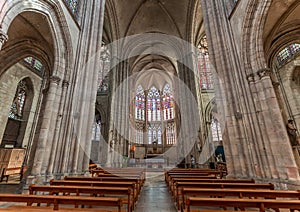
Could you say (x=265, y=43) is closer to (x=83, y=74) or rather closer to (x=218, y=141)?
(x=83, y=74)

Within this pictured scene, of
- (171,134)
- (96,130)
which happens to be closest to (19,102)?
(96,130)

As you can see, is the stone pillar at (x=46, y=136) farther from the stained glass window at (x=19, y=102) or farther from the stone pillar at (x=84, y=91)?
the stained glass window at (x=19, y=102)

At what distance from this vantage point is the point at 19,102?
15.1 metres

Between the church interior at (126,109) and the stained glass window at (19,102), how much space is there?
0.32ft

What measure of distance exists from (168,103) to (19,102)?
25104 millimetres

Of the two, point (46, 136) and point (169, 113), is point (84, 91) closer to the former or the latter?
point (46, 136)

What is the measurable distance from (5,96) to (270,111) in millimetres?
18684

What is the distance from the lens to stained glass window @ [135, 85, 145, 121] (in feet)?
107

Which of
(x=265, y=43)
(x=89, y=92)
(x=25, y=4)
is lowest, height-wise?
(x=89, y=92)

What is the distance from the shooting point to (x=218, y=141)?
2258 cm

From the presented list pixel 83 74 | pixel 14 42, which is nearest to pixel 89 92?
pixel 83 74

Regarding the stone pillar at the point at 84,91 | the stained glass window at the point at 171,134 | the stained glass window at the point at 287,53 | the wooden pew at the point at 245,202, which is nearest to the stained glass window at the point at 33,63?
the stone pillar at the point at 84,91

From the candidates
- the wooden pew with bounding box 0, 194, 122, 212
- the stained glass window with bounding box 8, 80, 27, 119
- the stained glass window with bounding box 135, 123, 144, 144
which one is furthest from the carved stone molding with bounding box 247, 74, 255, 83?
the stained glass window with bounding box 135, 123, 144, 144

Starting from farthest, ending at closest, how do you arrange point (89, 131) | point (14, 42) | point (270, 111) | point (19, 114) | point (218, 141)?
point (218, 141) → point (19, 114) → point (14, 42) → point (89, 131) → point (270, 111)
